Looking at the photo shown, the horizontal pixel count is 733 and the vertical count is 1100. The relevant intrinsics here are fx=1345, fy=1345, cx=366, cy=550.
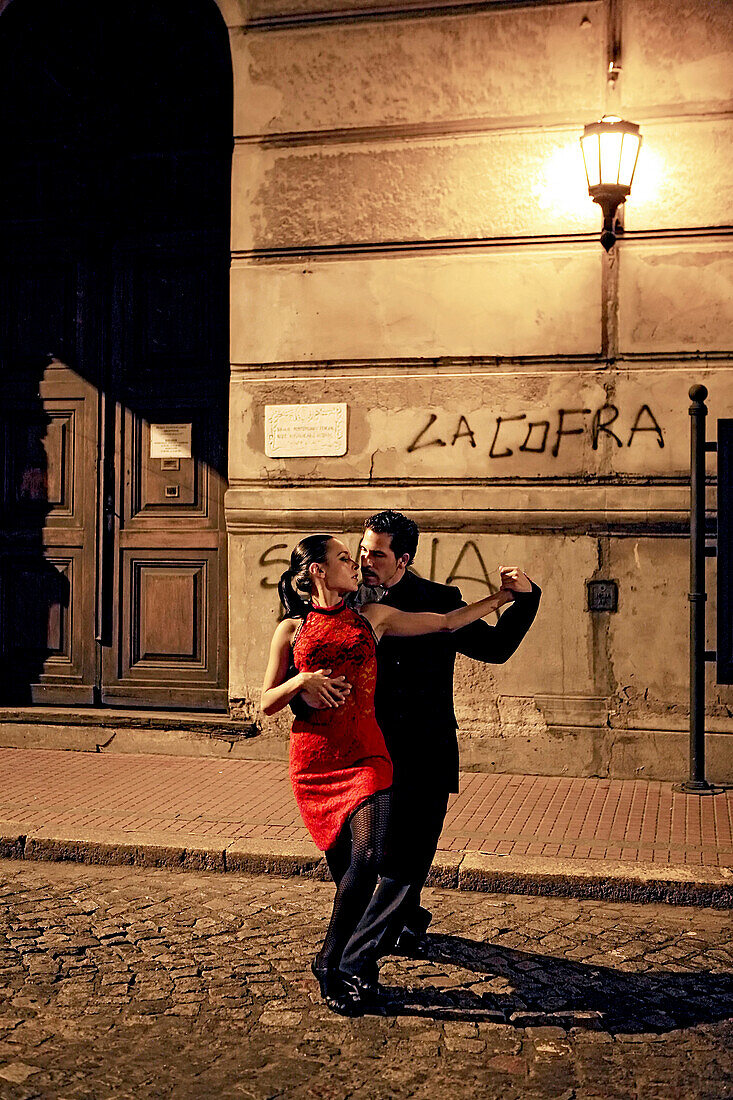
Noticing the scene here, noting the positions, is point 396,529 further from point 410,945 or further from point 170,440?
point 170,440

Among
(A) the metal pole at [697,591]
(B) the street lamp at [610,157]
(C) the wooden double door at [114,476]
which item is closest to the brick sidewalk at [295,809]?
(A) the metal pole at [697,591]

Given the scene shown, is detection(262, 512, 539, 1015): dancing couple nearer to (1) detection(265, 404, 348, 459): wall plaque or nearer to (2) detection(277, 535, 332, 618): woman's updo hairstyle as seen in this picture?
(2) detection(277, 535, 332, 618): woman's updo hairstyle

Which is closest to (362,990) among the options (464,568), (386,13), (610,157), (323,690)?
(323,690)

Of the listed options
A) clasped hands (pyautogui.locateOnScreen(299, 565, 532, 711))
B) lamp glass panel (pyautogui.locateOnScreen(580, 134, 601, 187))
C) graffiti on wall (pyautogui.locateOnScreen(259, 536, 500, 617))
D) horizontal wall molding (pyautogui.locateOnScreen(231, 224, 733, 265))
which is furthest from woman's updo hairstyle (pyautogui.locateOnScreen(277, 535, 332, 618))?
horizontal wall molding (pyautogui.locateOnScreen(231, 224, 733, 265))

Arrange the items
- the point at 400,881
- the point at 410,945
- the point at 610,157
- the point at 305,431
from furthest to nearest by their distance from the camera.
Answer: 1. the point at 305,431
2. the point at 610,157
3. the point at 410,945
4. the point at 400,881

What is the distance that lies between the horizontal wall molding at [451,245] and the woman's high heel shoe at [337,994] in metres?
5.54

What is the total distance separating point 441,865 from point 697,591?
2.66 metres

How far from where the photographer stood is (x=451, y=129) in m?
8.80

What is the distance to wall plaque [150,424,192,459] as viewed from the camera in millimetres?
9703

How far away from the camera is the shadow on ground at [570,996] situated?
4.34 m

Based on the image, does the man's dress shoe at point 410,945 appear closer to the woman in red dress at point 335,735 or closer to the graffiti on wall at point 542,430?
the woman in red dress at point 335,735

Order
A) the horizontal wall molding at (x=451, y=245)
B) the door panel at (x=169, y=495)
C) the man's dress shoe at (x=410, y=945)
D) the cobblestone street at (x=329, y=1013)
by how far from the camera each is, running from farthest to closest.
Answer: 1. the door panel at (x=169, y=495)
2. the horizontal wall molding at (x=451, y=245)
3. the man's dress shoe at (x=410, y=945)
4. the cobblestone street at (x=329, y=1013)

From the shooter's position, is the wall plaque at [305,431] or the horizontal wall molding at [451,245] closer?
the horizontal wall molding at [451,245]

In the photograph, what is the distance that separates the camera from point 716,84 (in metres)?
8.35
